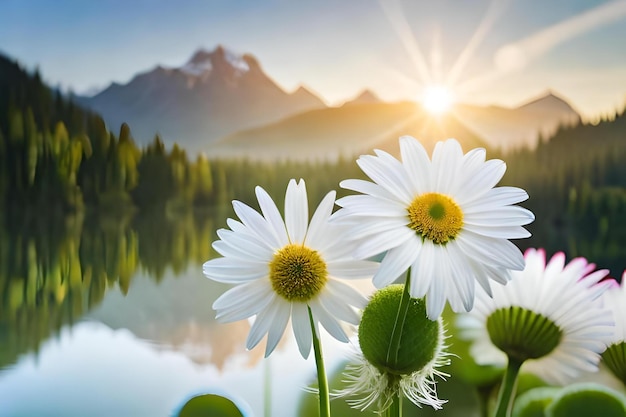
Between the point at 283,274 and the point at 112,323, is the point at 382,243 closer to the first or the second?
the point at 283,274

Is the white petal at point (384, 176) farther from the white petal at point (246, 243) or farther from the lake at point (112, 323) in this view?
the lake at point (112, 323)

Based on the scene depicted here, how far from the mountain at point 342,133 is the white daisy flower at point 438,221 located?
28.9 inches

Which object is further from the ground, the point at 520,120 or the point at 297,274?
the point at 520,120

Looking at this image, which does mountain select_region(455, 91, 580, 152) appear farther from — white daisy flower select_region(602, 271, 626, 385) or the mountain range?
white daisy flower select_region(602, 271, 626, 385)

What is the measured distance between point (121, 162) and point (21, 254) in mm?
206

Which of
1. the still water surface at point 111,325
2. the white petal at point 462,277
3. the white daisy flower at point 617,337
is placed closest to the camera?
the white petal at point 462,277

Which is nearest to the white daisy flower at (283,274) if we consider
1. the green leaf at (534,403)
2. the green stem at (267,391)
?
the green leaf at (534,403)

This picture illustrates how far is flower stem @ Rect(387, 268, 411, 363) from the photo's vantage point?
0.20 m

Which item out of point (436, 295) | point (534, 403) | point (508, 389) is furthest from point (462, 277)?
point (534, 403)

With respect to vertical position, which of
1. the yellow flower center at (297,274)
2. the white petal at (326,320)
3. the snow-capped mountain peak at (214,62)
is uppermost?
the snow-capped mountain peak at (214,62)

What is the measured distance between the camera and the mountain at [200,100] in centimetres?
94

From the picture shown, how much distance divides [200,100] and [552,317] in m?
0.80

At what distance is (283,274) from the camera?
0.21m

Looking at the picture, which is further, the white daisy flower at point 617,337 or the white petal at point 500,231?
the white daisy flower at point 617,337
